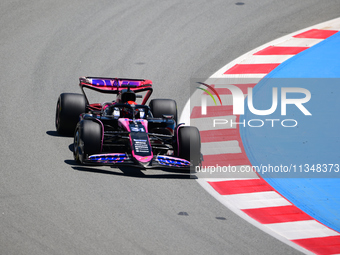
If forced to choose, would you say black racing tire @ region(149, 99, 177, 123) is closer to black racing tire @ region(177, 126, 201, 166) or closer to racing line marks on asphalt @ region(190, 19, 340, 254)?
racing line marks on asphalt @ region(190, 19, 340, 254)

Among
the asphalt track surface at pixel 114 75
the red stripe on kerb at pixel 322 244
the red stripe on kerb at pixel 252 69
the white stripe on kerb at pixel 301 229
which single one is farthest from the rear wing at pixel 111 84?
the red stripe on kerb at pixel 322 244

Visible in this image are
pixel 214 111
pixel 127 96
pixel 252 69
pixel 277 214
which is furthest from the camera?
pixel 252 69

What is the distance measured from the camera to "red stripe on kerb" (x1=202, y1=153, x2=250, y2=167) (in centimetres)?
1171

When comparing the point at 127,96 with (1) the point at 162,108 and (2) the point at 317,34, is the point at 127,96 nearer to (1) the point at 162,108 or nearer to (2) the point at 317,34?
(1) the point at 162,108

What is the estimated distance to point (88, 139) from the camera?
10.5 metres

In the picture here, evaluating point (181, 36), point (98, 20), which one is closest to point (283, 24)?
point (181, 36)

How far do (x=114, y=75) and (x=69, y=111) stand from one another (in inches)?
154

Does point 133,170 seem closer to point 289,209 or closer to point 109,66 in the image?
point 289,209

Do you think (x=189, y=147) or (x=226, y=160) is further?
(x=226, y=160)

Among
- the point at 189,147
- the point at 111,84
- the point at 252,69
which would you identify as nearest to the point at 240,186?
the point at 189,147

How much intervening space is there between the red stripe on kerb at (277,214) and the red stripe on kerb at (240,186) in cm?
73

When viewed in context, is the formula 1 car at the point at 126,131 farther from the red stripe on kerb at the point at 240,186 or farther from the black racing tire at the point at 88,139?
the red stripe on kerb at the point at 240,186

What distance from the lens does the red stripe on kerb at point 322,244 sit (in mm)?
8508

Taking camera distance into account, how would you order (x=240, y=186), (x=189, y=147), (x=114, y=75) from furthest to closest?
(x=114, y=75)
(x=189, y=147)
(x=240, y=186)
